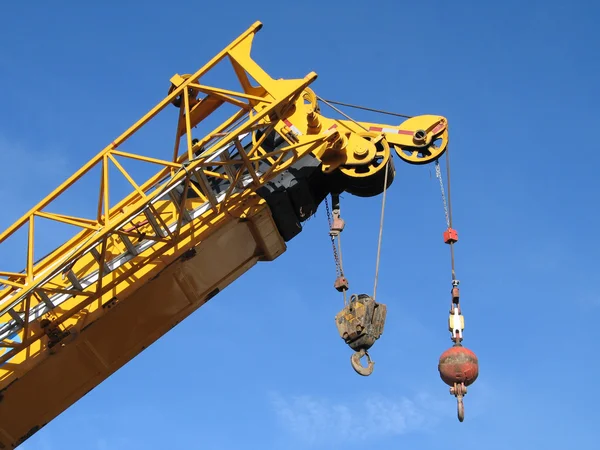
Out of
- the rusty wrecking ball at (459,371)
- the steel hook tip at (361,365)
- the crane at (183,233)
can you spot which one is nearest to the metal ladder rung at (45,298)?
the crane at (183,233)

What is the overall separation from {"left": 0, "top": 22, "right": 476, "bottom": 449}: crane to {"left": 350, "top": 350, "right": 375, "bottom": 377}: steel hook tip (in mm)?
20

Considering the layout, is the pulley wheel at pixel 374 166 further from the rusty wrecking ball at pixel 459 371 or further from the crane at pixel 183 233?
the rusty wrecking ball at pixel 459 371

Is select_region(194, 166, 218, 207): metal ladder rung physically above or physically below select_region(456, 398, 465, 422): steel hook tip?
above

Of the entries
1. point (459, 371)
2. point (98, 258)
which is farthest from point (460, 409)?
point (98, 258)

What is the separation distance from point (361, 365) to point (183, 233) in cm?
307

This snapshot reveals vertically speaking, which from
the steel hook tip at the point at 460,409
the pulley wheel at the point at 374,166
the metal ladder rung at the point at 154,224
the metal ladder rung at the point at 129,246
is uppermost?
→ the pulley wheel at the point at 374,166

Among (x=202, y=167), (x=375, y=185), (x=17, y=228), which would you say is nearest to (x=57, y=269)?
(x=17, y=228)

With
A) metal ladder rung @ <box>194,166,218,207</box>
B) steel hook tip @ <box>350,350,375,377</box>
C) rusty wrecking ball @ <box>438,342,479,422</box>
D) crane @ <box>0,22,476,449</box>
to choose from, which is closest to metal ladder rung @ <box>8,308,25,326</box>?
crane @ <box>0,22,476,449</box>

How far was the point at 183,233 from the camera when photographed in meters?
16.0

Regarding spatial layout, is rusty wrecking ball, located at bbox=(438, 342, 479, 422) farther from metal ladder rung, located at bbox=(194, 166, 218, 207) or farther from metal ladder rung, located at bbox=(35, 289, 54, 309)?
metal ladder rung, located at bbox=(35, 289, 54, 309)

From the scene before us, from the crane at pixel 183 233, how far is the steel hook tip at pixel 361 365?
20 mm

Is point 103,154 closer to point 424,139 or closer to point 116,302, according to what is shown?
point 116,302

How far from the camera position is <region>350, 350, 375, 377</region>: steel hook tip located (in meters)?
15.9

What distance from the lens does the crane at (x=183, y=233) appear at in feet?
51.2
